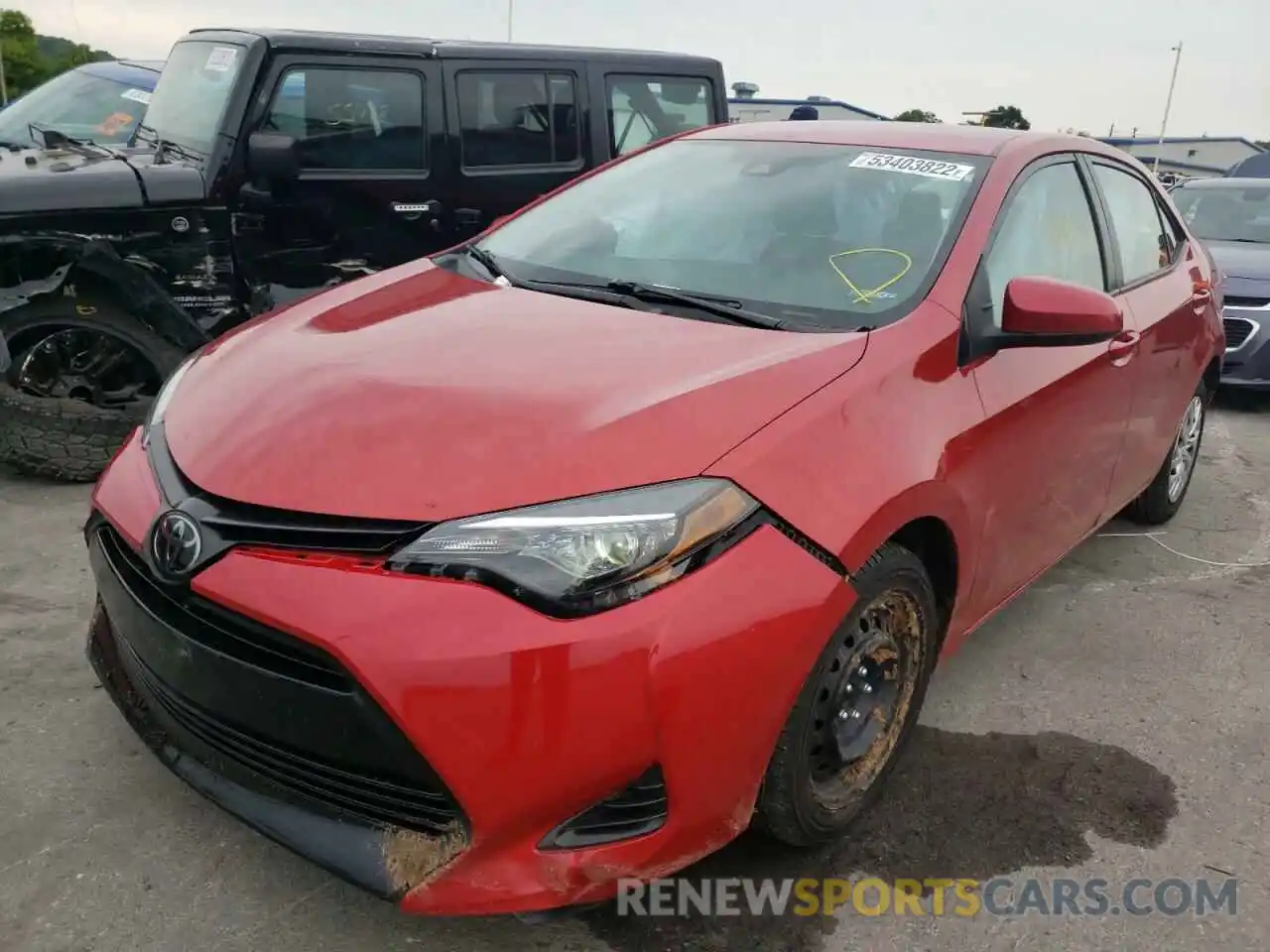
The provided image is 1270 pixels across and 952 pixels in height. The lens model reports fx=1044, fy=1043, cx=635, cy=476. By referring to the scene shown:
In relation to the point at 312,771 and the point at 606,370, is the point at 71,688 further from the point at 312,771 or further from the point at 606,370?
the point at 606,370

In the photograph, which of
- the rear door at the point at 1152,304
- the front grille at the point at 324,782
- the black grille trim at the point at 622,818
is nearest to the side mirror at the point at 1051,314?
the rear door at the point at 1152,304

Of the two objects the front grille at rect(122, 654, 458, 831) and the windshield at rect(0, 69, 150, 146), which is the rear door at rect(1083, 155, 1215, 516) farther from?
the windshield at rect(0, 69, 150, 146)

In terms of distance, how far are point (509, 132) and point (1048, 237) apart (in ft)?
10.6

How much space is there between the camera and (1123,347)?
10.8ft

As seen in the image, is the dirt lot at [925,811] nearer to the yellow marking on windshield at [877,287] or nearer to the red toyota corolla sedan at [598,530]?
the red toyota corolla sedan at [598,530]

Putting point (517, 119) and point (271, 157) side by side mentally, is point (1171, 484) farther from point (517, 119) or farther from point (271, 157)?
point (271, 157)

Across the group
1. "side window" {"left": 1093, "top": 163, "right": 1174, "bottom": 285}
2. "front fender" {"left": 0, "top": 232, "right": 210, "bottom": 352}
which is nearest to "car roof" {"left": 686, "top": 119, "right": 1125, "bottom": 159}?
"side window" {"left": 1093, "top": 163, "right": 1174, "bottom": 285}

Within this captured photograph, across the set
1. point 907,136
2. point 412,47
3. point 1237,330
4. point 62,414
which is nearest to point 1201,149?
point 1237,330

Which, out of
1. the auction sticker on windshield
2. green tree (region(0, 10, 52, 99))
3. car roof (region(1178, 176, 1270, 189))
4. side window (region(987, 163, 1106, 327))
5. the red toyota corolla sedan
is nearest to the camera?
the red toyota corolla sedan

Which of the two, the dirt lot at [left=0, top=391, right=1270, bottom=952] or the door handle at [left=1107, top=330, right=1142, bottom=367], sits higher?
the door handle at [left=1107, top=330, right=1142, bottom=367]

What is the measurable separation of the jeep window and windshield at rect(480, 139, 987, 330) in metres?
2.25

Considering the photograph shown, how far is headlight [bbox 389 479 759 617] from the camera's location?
69.6 inches

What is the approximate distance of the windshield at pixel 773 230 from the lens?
2.64m

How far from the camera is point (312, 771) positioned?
188 cm
